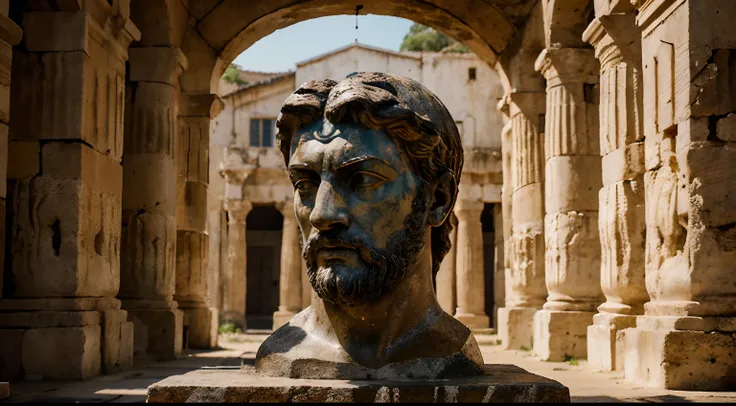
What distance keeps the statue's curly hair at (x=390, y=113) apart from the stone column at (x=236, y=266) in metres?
20.0

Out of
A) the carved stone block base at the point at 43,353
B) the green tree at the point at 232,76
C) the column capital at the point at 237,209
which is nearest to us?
the carved stone block base at the point at 43,353

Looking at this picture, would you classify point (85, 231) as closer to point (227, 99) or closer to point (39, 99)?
point (39, 99)

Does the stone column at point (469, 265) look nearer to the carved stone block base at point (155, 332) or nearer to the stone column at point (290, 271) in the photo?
the stone column at point (290, 271)

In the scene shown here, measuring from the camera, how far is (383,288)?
11.6 ft

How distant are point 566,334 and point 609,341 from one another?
189 centimetres

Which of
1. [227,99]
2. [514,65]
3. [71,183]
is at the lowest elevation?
[71,183]

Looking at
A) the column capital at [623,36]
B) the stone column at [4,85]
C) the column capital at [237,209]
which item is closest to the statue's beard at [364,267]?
the stone column at [4,85]

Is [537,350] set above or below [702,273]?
below

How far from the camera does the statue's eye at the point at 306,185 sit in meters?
3.62

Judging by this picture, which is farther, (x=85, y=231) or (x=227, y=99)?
(x=227, y=99)

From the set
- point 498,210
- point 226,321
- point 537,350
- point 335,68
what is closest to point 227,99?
point 335,68

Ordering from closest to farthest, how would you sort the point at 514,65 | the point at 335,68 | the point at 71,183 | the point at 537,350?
the point at 71,183, the point at 537,350, the point at 514,65, the point at 335,68

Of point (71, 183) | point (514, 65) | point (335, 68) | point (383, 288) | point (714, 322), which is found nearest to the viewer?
point (383, 288)

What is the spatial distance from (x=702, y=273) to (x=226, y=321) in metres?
18.3
